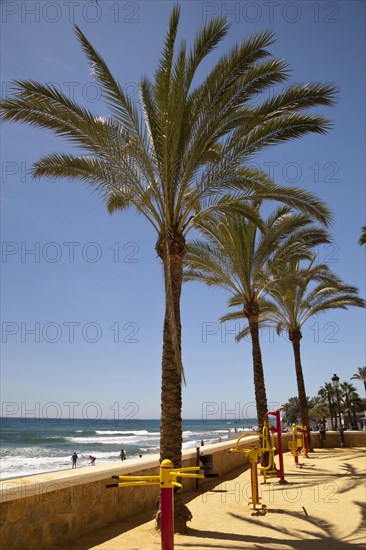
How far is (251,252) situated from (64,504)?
383 inches

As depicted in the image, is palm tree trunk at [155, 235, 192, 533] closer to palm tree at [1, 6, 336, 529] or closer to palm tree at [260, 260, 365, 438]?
palm tree at [1, 6, 336, 529]

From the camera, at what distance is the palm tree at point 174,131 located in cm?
791

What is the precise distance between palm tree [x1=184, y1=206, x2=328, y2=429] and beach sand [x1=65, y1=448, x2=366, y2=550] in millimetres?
3573

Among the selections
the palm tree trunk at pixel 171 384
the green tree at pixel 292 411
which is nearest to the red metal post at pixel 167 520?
the palm tree trunk at pixel 171 384

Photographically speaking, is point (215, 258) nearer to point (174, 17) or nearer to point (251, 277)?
point (251, 277)

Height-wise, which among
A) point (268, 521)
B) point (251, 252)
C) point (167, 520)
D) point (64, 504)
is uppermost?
point (251, 252)

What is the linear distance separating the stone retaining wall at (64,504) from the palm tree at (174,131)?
3.65 feet

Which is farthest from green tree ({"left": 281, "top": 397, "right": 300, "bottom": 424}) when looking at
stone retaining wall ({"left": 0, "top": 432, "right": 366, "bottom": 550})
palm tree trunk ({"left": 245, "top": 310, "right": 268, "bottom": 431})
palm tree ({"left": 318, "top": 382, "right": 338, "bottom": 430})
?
stone retaining wall ({"left": 0, "top": 432, "right": 366, "bottom": 550})

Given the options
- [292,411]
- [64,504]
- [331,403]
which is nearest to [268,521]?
[64,504]

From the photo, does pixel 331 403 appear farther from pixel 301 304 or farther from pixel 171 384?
pixel 171 384

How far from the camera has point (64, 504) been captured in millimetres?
6230

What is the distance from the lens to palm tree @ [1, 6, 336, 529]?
7914 mm

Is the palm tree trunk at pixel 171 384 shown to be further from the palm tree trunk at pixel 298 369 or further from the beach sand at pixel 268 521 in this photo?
the palm tree trunk at pixel 298 369

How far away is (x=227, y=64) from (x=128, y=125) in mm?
2130
